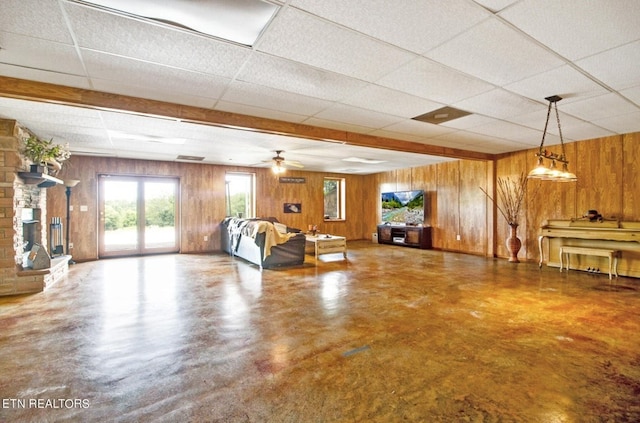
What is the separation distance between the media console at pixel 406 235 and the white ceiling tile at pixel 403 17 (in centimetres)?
713

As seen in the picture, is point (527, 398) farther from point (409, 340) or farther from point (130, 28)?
point (130, 28)

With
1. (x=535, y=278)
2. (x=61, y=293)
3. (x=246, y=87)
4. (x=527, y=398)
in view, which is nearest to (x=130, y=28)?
(x=246, y=87)

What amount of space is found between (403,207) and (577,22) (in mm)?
7646

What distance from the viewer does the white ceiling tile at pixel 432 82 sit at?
2.77 metres

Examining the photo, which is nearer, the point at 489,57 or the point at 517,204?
the point at 489,57

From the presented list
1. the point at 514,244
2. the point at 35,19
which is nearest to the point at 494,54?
the point at 35,19

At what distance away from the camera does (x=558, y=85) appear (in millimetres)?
3141

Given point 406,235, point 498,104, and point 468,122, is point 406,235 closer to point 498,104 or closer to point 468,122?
point 468,122

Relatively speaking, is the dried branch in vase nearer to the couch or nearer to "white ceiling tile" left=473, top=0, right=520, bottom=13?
the couch

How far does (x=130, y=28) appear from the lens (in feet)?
7.00

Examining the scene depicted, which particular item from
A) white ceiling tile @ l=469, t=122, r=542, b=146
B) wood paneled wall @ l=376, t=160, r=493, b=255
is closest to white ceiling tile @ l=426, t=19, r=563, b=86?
white ceiling tile @ l=469, t=122, r=542, b=146

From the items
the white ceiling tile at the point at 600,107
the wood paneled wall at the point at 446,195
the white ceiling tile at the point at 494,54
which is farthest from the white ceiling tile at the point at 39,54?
the wood paneled wall at the point at 446,195

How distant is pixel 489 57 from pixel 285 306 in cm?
332

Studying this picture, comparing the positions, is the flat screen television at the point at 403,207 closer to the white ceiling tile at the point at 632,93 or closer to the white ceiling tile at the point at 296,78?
the white ceiling tile at the point at 632,93
